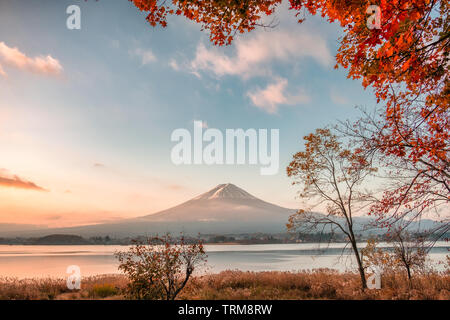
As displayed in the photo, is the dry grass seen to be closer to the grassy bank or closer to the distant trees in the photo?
the grassy bank

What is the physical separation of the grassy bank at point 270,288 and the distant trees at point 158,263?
1985 millimetres

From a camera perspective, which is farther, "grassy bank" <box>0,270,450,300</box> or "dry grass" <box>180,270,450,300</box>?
"grassy bank" <box>0,270,450,300</box>

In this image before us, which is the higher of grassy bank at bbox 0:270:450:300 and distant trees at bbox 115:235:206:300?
distant trees at bbox 115:235:206:300

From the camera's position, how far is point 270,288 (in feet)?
41.2

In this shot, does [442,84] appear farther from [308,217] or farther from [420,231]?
[308,217]

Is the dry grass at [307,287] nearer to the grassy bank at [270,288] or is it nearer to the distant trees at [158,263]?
the grassy bank at [270,288]

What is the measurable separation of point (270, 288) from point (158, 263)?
20.3 ft

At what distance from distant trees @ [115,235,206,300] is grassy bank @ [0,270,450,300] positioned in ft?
6.51

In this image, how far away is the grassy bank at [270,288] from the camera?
11203 mm

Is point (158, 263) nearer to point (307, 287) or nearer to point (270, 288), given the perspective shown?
point (270, 288)

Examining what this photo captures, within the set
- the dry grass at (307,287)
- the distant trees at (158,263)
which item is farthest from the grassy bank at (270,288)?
the distant trees at (158,263)

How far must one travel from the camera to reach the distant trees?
27.6ft

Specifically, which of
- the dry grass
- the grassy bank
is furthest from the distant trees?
the grassy bank
